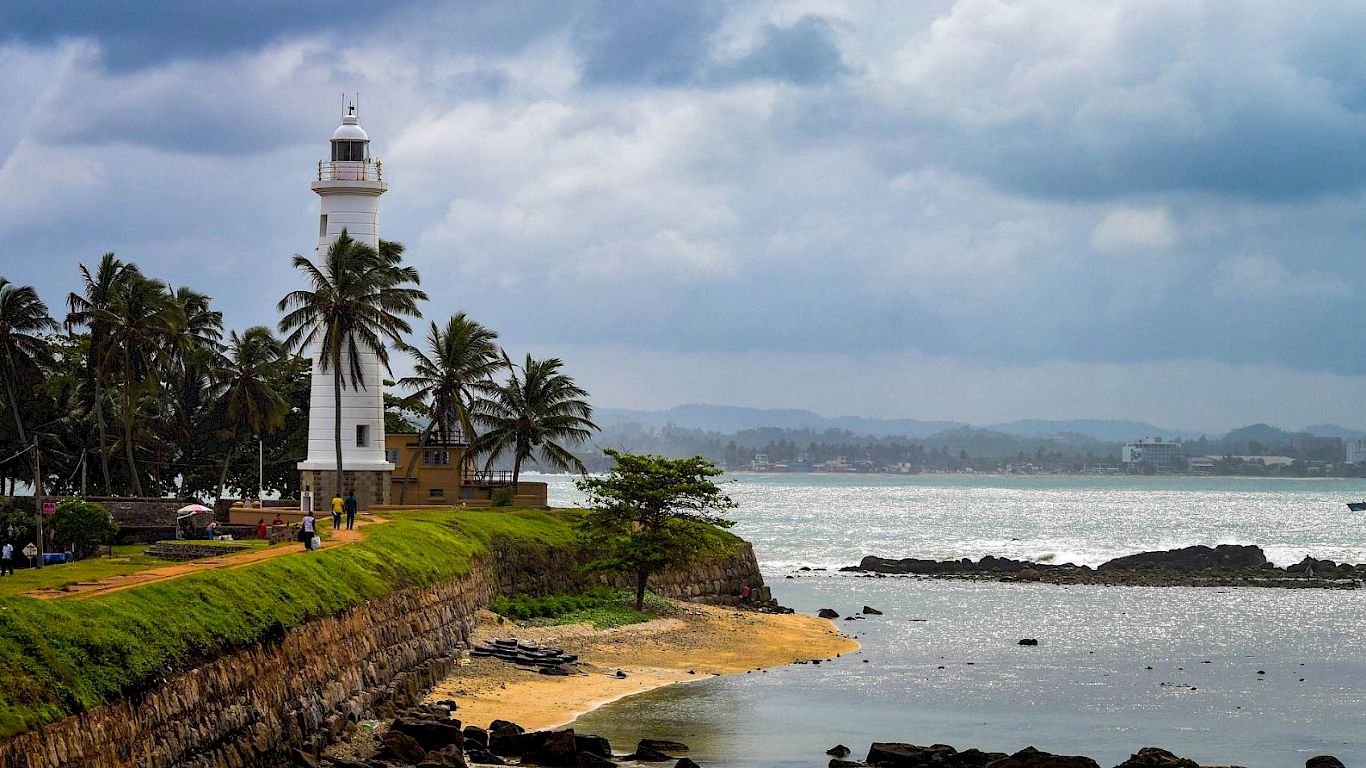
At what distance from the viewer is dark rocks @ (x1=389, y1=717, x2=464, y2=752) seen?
30938 millimetres

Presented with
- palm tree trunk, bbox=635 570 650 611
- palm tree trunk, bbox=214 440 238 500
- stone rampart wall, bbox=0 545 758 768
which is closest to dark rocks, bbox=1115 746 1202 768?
stone rampart wall, bbox=0 545 758 768

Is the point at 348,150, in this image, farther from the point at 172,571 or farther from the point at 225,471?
the point at 172,571

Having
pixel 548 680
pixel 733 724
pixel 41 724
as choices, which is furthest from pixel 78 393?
pixel 41 724

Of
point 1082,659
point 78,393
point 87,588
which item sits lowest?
point 1082,659

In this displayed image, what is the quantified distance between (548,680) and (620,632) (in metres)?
9.62

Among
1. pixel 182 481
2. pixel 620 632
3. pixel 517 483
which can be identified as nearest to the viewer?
pixel 620 632

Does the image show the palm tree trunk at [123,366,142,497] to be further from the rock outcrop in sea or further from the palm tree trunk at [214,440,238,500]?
the rock outcrop in sea

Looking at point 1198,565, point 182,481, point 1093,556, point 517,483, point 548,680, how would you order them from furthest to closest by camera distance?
point 1093,556
point 1198,565
point 182,481
point 517,483
point 548,680

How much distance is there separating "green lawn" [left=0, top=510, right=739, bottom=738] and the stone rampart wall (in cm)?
28

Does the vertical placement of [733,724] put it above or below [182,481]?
below

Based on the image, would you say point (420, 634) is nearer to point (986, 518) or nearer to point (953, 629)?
point (953, 629)

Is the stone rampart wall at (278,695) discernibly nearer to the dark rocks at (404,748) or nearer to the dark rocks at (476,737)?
the dark rocks at (404,748)

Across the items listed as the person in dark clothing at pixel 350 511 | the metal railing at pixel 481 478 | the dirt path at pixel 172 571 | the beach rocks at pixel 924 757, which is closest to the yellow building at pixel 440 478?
the metal railing at pixel 481 478

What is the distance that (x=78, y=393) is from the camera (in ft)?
226
